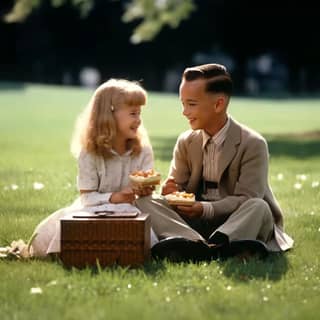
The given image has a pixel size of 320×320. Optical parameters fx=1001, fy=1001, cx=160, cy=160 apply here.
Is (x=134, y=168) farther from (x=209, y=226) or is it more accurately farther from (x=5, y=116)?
(x=5, y=116)

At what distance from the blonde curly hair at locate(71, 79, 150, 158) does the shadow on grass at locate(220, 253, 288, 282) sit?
113 centimetres

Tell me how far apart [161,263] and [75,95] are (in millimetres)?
31020

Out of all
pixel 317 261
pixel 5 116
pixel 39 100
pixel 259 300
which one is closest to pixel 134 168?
pixel 317 261

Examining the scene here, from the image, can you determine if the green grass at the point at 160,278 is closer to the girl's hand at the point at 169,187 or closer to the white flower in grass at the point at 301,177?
the white flower in grass at the point at 301,177

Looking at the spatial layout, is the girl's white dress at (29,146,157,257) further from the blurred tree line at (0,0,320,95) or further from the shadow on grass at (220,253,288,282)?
the blurred tree line at (0,0,320,95)

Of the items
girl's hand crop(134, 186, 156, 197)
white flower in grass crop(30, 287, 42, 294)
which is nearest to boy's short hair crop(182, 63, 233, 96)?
girl's hand crop(134, 186, 156, 197)

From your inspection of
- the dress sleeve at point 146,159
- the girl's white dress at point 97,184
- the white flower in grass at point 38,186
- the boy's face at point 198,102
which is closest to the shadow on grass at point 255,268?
the girl's white dress at point 97,184

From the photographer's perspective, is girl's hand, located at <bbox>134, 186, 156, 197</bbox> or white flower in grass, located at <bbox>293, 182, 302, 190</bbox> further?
white flower in grass, located at <bbox>293, 182, 302, 190</bbox>

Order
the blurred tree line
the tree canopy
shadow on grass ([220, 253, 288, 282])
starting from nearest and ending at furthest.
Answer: shadow on grass ([220, 253, 288, 282])
the tree canopy
the blurred tree line

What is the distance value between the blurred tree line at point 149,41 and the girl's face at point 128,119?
41860mm

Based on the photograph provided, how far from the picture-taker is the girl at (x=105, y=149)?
6492mm

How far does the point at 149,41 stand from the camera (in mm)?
53781

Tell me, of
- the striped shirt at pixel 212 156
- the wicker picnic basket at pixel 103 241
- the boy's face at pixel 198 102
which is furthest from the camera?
the striped shirt at pixel 212 156

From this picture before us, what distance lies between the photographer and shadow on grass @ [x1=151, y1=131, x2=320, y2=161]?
15047 millimetres
